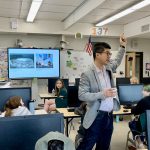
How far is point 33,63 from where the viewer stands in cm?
767

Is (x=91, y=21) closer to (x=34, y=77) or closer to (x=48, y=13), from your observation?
(x=48, y=13)

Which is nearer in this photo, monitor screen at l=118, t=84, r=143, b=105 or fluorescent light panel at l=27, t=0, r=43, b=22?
monitor screen at l=118, t=84, r=143, b=105

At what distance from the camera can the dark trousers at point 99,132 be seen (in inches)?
105

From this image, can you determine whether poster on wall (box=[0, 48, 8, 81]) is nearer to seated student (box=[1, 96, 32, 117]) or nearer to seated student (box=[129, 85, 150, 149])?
seated student (box=[1, 96, 32, 117])

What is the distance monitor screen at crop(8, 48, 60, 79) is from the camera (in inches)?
295

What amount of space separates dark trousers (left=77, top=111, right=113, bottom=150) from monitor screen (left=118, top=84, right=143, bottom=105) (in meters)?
1.69

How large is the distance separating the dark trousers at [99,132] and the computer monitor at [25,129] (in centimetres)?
134

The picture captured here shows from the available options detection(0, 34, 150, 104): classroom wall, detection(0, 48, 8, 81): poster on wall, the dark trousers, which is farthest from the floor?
detection(0, 48, 8, 81): poster on wall

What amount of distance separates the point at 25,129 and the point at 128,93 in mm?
3356

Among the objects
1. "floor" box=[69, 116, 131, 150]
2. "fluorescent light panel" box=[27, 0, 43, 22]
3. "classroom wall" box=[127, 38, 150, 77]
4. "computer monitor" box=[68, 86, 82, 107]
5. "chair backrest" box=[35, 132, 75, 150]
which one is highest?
"fluorescent light panel" box=[27, 0, 43, 22]

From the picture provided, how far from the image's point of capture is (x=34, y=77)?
7699 mm

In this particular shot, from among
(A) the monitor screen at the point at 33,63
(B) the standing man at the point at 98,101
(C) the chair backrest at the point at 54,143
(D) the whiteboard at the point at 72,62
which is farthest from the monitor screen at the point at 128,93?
(D) the whiteboard at the point at 72,62

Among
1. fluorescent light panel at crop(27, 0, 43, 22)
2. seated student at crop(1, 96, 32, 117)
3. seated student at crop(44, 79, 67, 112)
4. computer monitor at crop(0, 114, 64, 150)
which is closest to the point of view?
computer monitor at crop(0, 114, 64, 150)

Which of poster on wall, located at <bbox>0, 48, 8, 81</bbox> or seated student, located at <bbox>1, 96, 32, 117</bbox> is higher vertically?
poster on wall, located at <bbox>0, 48, 8, 81</bbox>
